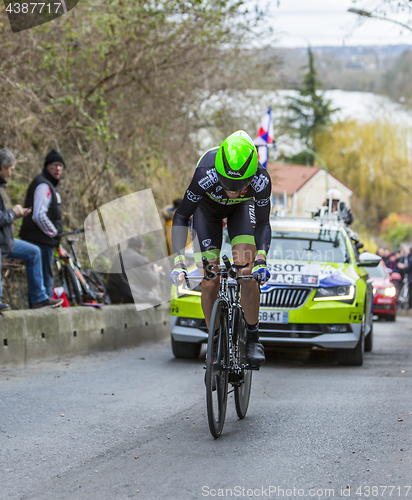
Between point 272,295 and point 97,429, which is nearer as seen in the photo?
point 97,429

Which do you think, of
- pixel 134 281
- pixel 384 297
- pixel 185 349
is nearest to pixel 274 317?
pixel 185 349

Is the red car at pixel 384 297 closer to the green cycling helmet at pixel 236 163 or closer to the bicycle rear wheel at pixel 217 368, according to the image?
the bicycle rear wheel at pixel 217 368

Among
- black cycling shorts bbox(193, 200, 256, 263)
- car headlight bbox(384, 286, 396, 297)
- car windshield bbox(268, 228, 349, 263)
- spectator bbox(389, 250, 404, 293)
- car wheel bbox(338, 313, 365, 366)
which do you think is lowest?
spectator bbox(389, 250, 404, 293)

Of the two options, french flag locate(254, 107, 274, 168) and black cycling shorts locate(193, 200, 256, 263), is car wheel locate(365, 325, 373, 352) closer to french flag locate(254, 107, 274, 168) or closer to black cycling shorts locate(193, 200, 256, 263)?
french flag locate(254, 107, 274, 168)

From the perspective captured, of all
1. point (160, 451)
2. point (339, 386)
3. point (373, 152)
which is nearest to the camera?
point (160, 451)

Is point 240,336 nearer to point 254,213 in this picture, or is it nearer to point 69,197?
point 254,213

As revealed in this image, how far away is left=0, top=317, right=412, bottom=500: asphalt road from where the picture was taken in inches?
147

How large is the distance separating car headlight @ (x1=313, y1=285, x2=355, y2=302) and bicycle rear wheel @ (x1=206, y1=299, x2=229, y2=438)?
3.55m

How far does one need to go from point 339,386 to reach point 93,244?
7.17 meters

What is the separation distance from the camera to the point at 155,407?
5.88m

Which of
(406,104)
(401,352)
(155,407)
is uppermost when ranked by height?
(406,104)

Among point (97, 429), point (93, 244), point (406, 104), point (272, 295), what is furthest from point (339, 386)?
point (406, 104)

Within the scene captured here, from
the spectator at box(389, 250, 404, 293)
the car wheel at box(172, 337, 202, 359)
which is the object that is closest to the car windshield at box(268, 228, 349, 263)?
the car wheel at box(172, 337, 202, 359)

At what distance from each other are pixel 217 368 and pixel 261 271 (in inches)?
30.0
